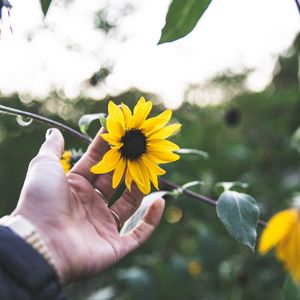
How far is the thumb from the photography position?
0.97m

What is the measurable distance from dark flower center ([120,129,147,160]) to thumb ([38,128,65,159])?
138 mm

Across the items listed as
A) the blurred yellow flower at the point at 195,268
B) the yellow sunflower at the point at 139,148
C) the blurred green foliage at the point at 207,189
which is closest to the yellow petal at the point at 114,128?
the yellow sunflower at the point at 139,148

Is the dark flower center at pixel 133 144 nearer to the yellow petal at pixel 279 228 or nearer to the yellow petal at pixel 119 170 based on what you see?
the yellow petal at pixel 119 170

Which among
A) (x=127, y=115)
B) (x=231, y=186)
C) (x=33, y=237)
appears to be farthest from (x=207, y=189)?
(x=33, y=237)

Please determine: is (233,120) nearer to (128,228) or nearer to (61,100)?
(61,100)

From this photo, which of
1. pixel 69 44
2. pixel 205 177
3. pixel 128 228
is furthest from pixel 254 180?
pixel 69 44

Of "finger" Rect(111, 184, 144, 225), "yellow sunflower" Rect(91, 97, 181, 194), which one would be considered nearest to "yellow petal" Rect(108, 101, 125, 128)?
"yellow sunflower" Rect(91, 97, 181, 194)

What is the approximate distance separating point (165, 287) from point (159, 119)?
1.29 meters

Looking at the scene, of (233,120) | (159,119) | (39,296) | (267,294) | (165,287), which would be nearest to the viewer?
(39,296)

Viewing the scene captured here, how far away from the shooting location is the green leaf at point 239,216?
0.82 meters

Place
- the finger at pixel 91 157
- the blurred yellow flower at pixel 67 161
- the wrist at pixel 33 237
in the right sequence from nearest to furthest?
1. the wrist at pixel 33 237
2. the finger at pixel 91 157
3. the blurred yellow flower at pixel 67 161

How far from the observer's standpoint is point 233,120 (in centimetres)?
298

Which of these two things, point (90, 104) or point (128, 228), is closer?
point (128, 228)

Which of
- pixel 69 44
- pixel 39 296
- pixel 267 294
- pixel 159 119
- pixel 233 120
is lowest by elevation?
pixel 267 294
